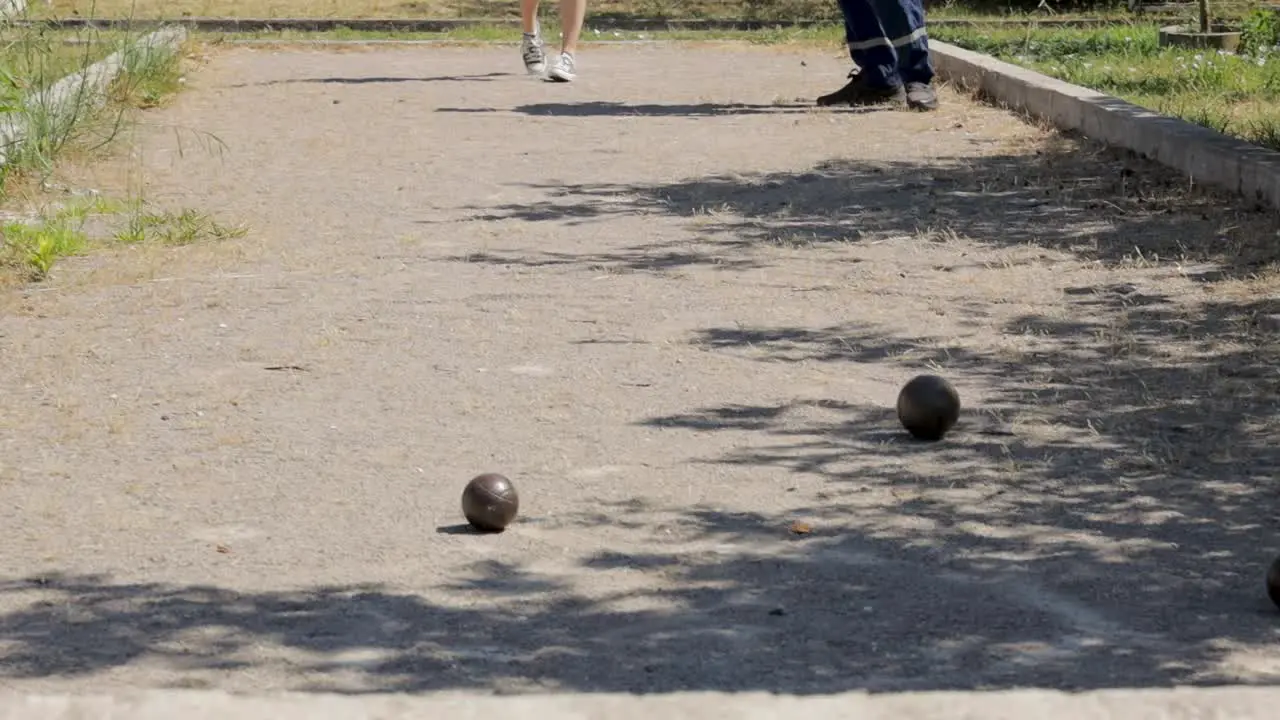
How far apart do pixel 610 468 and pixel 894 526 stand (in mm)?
831

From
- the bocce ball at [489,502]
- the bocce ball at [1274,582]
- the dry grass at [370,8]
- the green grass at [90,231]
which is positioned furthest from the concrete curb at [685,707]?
the dry grass at [370,8]

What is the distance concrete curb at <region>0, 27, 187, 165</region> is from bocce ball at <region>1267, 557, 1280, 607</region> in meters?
6.71

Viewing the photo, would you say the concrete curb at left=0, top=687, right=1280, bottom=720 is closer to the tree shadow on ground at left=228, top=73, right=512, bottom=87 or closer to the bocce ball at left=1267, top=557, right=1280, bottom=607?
the bocce ball at left=1267, top=557, right=1280, bottom=607

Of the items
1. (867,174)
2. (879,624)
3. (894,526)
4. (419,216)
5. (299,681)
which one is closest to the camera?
(299,681)

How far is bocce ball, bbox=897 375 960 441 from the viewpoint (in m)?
5.16

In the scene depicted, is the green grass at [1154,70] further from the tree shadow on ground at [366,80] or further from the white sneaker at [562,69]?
the tree shadow on ground at [366,80]

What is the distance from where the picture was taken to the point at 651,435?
Result: 535cm

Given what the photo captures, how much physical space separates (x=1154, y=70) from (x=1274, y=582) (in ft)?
31.0

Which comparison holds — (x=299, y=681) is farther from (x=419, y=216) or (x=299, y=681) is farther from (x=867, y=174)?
(x=867, y=174)

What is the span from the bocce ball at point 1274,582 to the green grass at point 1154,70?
5.86 metres

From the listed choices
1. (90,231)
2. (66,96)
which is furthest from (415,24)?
(90,231)

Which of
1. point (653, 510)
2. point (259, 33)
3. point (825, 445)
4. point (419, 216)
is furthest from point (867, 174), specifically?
point (259, 33)

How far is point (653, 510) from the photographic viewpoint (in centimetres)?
471

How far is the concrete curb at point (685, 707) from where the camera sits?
2.98 m
